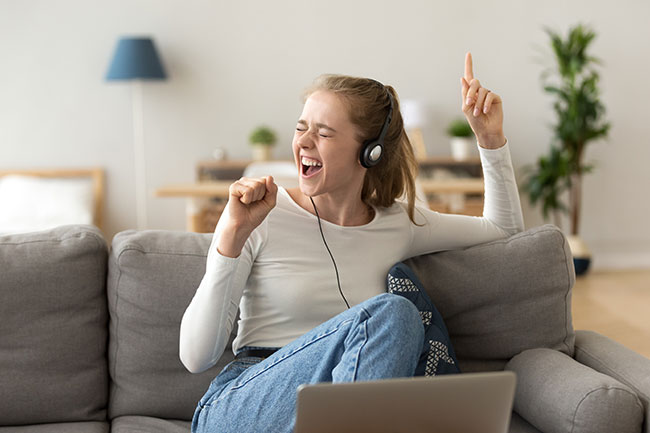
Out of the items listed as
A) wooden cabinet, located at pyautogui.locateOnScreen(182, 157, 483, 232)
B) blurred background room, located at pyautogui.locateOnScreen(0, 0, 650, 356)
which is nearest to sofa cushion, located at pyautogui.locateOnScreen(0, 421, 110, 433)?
wooden cabinet, located at pyautogui.locateOnScreen(182, 157, 483, 232)

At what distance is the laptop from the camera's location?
121 centimetres

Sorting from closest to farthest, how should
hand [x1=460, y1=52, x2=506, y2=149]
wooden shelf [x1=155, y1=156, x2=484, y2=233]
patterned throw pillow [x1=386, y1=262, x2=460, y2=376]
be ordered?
patterned throw pillow [x1=386, y1=262, x2=460, y2=376]
hand [x1=460, y1=52, x2=506, y2=149]
wooden shelf [x1=155, y1=156, x2=484, y2=233]

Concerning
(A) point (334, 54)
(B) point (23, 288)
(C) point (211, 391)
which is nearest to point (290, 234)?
(C) point (211, 391)

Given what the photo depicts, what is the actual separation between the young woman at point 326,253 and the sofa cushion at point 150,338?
0.16 meters

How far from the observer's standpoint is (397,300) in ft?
4.81

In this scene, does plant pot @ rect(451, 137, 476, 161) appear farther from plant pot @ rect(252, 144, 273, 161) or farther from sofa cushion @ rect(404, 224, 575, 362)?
sofa cushion @ rect(404, 224, 575, 362)

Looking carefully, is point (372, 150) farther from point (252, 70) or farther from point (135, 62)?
point (252, 70)

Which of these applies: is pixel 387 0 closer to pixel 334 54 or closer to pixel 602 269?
pixel 334 54

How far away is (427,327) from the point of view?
1.78m

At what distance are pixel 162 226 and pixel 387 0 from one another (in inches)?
86.2

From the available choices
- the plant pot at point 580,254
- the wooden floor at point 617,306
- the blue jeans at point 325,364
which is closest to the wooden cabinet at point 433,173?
the plant pot at point 580,254

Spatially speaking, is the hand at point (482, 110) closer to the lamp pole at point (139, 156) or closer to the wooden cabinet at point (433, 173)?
the wooden cabinet at point (433, 173)

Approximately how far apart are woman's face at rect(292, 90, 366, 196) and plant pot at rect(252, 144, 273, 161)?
3.32 meters

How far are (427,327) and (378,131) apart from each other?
1.58 ft
